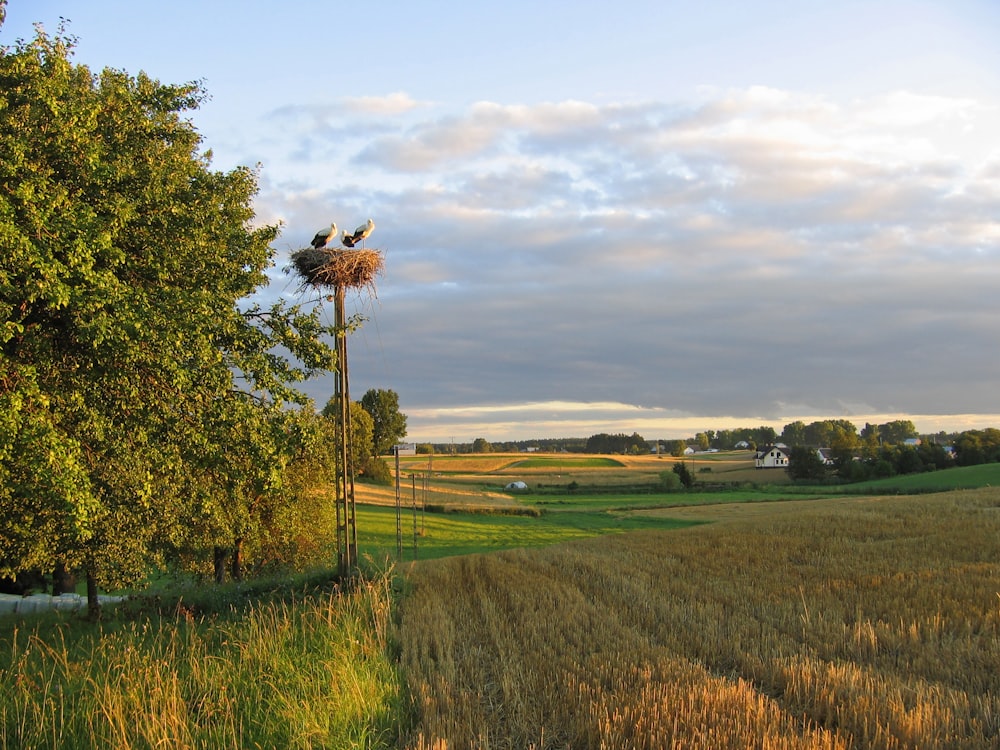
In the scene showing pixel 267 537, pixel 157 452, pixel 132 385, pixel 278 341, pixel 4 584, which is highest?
pixel 278 341

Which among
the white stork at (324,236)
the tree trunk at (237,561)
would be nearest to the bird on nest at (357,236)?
the white stork at (324,236)

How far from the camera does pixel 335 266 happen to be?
16.7m

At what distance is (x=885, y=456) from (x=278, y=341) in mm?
98151

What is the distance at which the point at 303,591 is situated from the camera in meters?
17.9

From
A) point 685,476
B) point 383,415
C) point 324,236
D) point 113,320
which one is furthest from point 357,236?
point 383,415

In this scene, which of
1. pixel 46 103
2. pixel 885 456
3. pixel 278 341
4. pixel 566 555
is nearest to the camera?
pixel 46 103

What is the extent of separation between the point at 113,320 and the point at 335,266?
24.5 feet

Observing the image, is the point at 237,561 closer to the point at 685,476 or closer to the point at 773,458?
the point at 685,476

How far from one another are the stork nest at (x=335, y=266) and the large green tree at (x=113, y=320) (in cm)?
110

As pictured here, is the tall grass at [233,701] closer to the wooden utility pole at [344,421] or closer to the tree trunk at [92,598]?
the wooden utility pole at [344,421]

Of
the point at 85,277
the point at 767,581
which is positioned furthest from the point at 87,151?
the point at 767,581

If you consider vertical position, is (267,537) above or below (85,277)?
below

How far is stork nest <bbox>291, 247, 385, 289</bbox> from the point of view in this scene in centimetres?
1672

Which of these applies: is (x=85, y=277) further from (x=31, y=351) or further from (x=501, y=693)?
(x=501, y=693)
